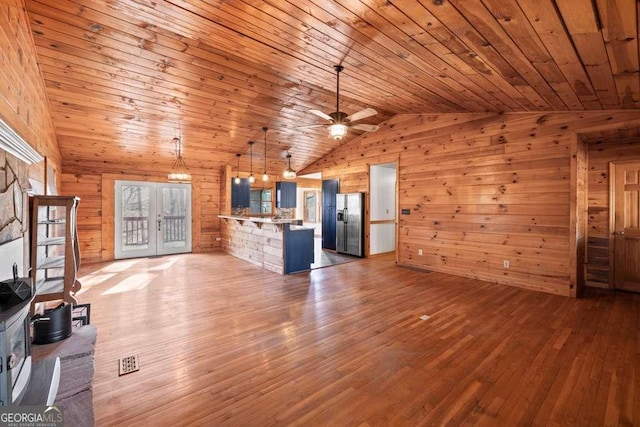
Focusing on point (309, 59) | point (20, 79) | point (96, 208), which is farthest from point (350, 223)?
point (20, 79)

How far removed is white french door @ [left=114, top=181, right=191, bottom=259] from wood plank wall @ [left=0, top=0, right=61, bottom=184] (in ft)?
12.0

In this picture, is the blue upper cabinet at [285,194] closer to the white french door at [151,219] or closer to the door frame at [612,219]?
the white french door at [151,219]

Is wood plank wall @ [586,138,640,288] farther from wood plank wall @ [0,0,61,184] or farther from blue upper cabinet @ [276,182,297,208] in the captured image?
wood plank wall @ [0,0,61,184]

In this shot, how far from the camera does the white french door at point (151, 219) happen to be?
7305 mm

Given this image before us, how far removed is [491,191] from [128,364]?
5587mm

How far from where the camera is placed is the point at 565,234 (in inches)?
172

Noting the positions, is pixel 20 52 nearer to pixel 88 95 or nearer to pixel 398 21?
pixel 88 95

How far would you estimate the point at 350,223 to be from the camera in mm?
7684

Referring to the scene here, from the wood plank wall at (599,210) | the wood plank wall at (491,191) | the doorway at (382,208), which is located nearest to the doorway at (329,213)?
the doorway at (382,208)

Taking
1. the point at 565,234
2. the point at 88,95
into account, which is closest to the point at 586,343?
the point at 565,234

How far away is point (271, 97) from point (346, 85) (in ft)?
4.54

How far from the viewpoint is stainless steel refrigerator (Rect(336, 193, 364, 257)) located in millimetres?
7473

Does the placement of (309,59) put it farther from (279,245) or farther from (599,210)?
(599,210)

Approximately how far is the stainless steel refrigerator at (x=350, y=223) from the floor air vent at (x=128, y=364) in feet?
18.3
